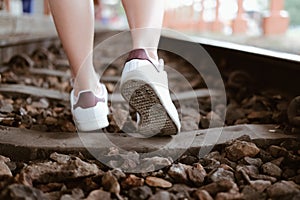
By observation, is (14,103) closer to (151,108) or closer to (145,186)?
(151,108)

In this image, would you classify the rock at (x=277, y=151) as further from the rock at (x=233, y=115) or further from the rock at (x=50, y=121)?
the rock at (x=50, y=121)

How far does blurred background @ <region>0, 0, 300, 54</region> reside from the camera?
12.6 ft

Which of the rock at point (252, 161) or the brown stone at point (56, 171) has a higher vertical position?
the brown stone at point (56, 171)

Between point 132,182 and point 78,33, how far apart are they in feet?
1.51

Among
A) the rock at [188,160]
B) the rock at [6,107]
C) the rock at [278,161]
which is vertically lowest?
the rock at [6,107]

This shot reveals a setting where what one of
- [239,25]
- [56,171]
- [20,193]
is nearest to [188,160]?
[56,171]

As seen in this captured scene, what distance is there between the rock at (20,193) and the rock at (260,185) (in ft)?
1.30

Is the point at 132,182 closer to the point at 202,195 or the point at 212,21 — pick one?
the point at 202,195

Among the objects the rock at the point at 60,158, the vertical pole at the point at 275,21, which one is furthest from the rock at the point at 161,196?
the vertical pole at the point at 275,21

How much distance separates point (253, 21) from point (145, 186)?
424 inches

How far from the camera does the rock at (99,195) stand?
2.93 feet

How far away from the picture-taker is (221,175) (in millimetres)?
1009

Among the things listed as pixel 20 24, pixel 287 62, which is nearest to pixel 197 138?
pixel 287 62

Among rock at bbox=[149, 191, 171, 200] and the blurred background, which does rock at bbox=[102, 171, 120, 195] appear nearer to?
rock at bbox=[149, 191, 171, 200]
